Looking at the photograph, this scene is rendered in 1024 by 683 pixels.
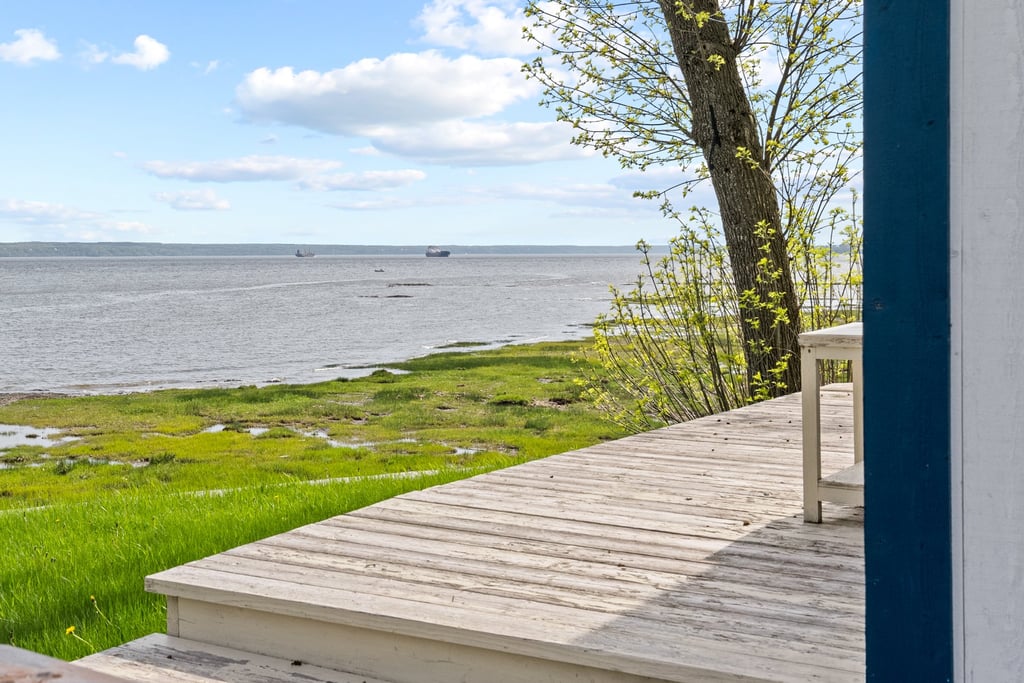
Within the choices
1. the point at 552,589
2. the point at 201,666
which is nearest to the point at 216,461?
the point at 201,666

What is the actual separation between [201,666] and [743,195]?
20.0ft

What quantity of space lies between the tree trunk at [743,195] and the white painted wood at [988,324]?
599 centimetres

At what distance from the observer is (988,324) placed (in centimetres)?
152

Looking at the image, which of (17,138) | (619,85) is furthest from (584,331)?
(17,138)

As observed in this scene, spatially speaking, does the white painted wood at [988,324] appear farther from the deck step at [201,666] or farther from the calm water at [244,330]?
the calm water at [244,330]

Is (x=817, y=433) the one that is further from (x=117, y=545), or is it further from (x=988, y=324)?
(x=117, y=545)

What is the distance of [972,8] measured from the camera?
4.97 ft

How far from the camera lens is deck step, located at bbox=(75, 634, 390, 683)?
250cm

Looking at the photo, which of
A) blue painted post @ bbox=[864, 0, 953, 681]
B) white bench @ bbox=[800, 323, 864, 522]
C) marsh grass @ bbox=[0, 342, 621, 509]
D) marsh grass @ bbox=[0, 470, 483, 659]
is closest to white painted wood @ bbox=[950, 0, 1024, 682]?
blue painted post @ bbox=[864, 0, 953, 681]

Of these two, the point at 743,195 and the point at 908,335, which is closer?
the point at 908,335

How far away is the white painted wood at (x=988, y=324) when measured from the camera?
1493 mm

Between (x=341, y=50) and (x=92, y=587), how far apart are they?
84.3m

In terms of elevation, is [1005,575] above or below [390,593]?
above

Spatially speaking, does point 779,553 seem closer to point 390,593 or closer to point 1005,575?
point 390,593
